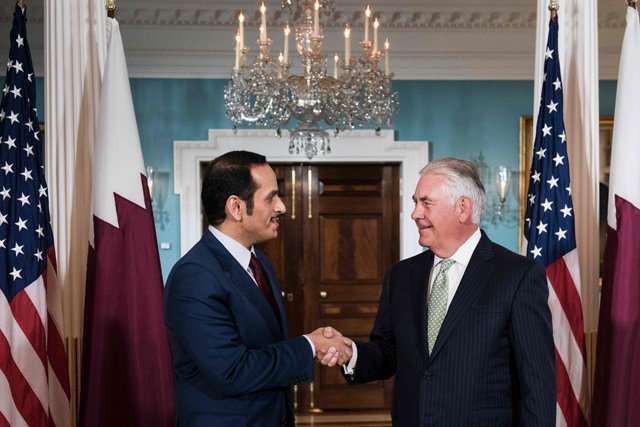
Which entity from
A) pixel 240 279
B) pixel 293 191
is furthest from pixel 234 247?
pixel 293 191

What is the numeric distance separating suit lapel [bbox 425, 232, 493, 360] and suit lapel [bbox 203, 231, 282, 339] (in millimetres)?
519

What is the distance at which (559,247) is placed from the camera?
11.8 feet

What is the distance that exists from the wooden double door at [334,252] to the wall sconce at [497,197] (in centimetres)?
77

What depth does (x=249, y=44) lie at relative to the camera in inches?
260

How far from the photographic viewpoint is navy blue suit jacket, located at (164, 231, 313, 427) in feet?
7.43

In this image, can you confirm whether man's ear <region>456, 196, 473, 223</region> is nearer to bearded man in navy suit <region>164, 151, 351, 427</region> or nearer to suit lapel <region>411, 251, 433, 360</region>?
suit lapel <region>411, 251, 433, 360</region>

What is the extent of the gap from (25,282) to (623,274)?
8.37 feet

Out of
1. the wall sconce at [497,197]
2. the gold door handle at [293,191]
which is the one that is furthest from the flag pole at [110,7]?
the wall sconce at [497,197]

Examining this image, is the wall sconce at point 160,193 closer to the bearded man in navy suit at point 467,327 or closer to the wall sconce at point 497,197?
the wall sconce at point 497,197

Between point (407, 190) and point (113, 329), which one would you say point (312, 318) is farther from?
point (113, 329)

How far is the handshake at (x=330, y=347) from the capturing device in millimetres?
2529

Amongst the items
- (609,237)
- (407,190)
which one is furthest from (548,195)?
(407,190)

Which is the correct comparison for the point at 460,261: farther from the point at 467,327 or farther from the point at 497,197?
the point at 497,197

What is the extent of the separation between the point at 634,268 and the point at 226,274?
6.48ft
